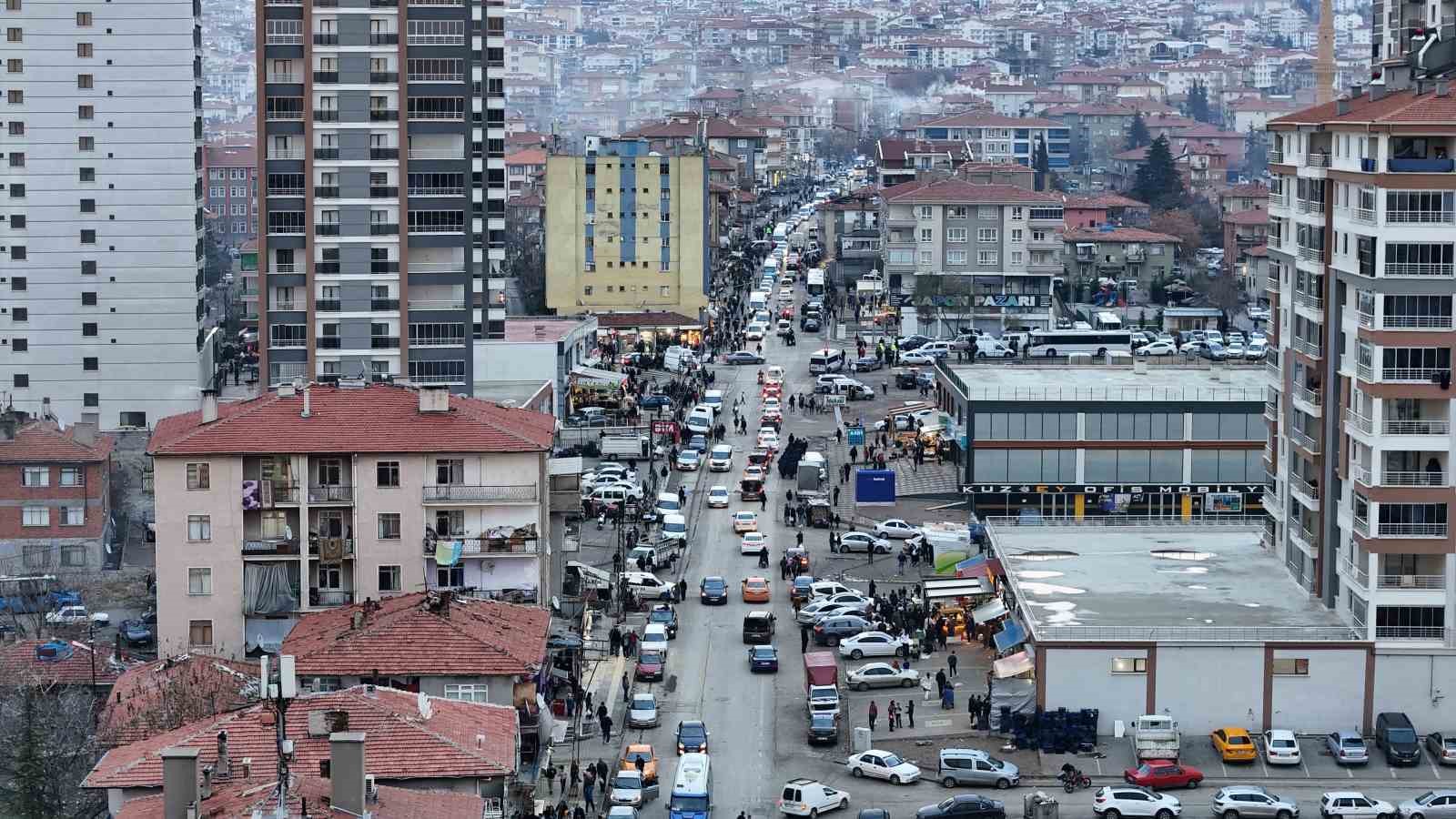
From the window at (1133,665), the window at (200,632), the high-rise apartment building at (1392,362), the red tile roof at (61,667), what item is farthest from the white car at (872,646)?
the red tile roof at (61,667)

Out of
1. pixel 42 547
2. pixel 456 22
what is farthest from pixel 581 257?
pixel 42 547

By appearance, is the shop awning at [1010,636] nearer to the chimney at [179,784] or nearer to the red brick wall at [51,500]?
the chimney at [179,784]

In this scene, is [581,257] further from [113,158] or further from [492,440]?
[492,440]

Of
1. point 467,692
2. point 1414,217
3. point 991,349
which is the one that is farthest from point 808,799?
point 991,349

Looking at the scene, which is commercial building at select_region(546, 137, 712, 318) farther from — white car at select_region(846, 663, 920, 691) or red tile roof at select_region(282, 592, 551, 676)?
red tile roof at select_region(282, 592, 551, 676)

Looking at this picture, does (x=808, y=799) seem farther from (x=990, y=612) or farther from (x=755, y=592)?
(x=755, y=592)

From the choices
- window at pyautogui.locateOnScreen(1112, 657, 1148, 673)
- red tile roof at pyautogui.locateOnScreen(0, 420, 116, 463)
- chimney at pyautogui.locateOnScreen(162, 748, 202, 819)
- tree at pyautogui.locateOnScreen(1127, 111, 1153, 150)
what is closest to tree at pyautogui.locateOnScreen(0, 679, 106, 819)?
chimney at pyautogui.locateOnScreen(162, 748, 202, 819)
